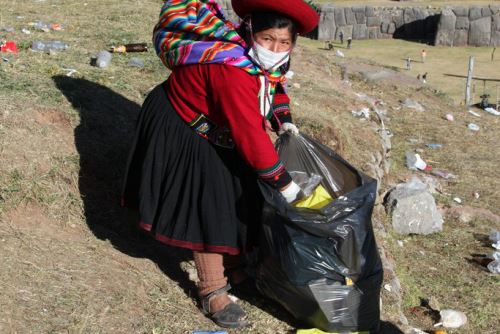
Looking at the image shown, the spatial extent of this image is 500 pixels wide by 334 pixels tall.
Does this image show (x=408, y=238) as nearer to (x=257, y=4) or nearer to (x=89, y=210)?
(x=89, y=210)

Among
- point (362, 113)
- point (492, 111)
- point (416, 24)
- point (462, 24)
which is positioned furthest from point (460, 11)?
Answer: point (362, 113)

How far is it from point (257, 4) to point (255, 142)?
0.52 metres

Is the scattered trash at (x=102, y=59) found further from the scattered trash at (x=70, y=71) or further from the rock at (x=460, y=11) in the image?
the rock at (x=460, y=11)

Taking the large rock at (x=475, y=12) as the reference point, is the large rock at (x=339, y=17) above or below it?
below

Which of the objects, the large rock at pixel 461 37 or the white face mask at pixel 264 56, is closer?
the white face mask at pixel 264 56

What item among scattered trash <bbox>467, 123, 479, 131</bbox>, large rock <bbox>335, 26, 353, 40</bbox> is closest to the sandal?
scattered trash <bbox>467, 123, 479, 131</bbox>

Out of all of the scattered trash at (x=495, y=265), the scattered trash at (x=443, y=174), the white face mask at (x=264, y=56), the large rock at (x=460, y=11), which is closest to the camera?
the white face mask at (x=264, y=56)

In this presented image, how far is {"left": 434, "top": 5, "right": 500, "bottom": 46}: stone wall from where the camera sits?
18.7 metres

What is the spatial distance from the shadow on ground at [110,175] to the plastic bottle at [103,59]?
1.93 feet

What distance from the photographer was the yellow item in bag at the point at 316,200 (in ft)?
9.36

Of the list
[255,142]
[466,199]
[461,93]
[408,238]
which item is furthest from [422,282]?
[461,93]

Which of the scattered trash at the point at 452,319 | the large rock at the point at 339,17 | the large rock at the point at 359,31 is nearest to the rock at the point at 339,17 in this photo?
the large rock at the point at 339,17

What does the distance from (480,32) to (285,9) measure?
1758 cm

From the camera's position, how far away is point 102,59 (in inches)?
207
